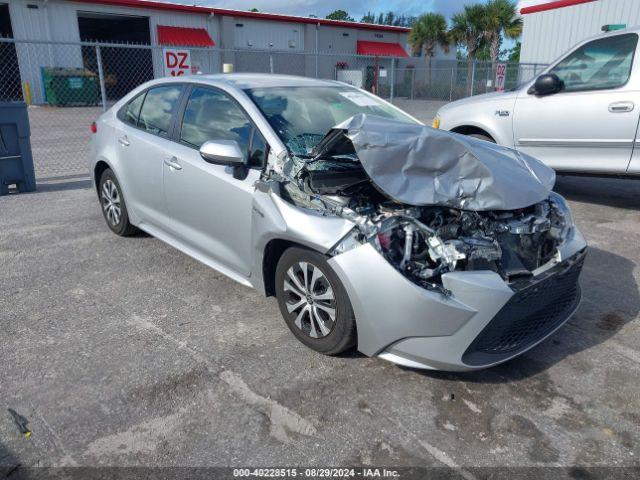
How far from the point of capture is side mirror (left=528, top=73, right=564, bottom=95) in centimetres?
659

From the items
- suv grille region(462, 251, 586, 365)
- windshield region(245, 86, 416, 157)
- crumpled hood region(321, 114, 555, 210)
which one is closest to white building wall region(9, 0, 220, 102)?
windshield region(245, 86, 416, 157)

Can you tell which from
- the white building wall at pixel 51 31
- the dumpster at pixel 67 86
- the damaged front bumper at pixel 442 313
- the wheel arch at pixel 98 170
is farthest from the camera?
the white building wall at pixel 51 31

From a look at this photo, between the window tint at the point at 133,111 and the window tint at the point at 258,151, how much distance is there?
1.83m

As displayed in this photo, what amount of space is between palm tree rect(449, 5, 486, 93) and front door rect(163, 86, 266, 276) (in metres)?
36.6

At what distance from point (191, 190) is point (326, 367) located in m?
1.75

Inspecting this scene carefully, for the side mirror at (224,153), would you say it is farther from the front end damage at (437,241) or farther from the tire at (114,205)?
the tire at (114,205)

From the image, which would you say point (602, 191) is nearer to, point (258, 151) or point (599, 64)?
point (599, 64)

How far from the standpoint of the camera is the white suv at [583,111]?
20.5 feet

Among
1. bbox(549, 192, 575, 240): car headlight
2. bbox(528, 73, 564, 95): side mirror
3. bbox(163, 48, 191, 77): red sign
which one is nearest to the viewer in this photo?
bbox(549, 192, 575, 240): car headlight

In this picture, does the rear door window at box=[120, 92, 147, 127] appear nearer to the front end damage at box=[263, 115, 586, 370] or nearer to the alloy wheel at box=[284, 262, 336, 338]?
the front end damage at box=[263, 115, 586, 370]

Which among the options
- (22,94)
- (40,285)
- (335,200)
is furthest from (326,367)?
(22,94)

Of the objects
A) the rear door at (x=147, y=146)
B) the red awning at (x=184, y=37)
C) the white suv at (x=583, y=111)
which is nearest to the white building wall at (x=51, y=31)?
the red awning at (x=184, y=37)

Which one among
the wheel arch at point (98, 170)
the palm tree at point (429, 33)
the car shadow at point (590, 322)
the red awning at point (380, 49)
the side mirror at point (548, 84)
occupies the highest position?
the palm tree at point (429, 33)

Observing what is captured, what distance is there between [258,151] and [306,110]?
2.14 feet
